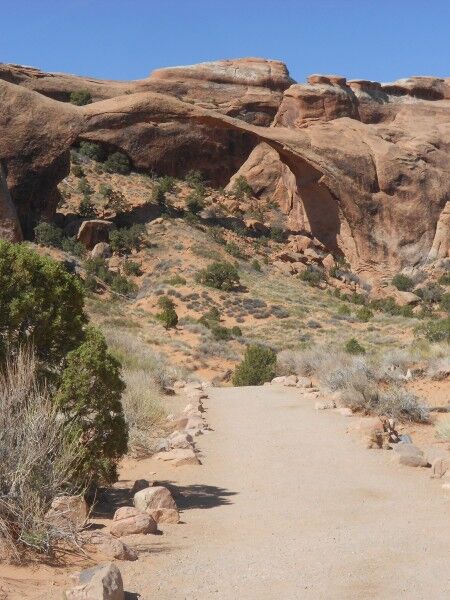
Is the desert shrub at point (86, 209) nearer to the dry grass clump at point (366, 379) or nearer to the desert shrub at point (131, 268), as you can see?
the desert shrub at point (131, 268)

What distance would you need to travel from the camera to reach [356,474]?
8453 millimetres

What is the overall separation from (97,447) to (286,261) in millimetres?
32760

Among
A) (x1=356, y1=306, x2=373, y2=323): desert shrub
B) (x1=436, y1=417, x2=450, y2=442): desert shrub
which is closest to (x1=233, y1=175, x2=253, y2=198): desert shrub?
(x1=356, y1=306, x2=373, y2=323): desert shrub

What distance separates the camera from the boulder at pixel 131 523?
5.84 meters

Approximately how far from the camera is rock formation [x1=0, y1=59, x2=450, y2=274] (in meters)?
34.0

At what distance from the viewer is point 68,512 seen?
224 inches

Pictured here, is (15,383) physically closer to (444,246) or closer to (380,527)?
(380,527)

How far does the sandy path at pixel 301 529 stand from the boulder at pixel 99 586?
1.45 ft

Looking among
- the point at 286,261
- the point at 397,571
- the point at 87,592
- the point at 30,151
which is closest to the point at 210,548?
the point at 397,571

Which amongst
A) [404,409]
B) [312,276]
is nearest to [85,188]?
[312,276]

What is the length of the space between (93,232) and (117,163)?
758 centimetres

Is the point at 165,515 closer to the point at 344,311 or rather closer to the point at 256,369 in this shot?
the point at 256,369

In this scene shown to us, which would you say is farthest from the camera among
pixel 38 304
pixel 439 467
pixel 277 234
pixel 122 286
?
pixel 277 234

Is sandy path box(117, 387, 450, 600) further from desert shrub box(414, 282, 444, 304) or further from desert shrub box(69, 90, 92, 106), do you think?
desert shrub box(69, 90, 92, 106)
